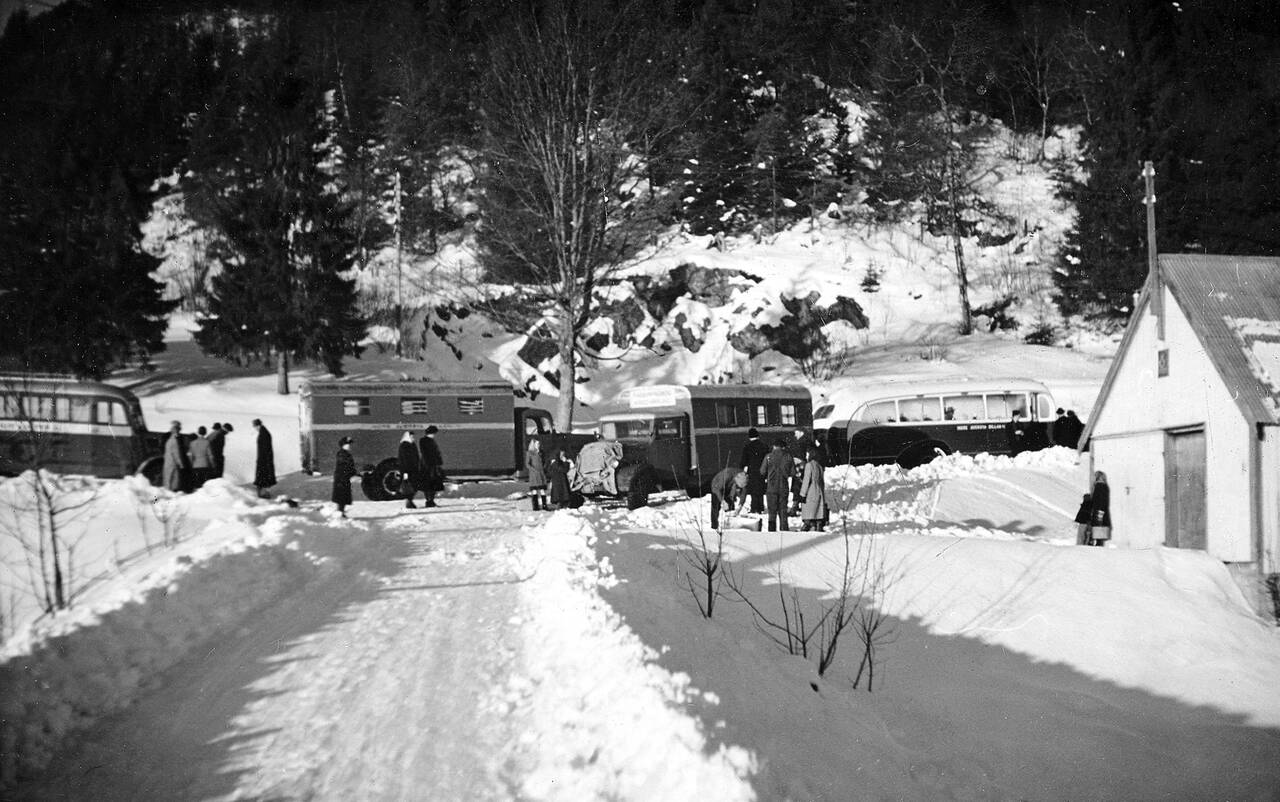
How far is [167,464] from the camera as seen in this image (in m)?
7.25

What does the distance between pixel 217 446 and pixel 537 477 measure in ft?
29.5

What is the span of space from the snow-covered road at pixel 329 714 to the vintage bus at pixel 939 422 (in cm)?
1869

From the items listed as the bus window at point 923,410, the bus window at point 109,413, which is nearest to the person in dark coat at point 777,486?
the bus window at point 109,413

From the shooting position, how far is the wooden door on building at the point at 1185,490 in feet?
44.0

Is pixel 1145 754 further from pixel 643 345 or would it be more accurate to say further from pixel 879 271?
pixel 879 271

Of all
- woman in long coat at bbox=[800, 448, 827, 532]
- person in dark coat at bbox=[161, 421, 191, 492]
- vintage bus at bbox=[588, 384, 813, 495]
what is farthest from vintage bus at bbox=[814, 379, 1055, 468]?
person in dark coat at bbox=[161, 421, 191, 492]

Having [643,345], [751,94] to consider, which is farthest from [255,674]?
[751,94]

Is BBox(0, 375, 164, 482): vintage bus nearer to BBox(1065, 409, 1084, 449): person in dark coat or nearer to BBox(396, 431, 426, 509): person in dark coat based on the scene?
BBox(396, 431, 426, 509): person in dark coat

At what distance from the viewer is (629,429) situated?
20188 millimetres

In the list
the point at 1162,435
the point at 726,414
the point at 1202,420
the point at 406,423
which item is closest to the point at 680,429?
the point at 726,414

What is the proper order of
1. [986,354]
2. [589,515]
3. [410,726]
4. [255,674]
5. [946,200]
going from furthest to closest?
[946,200] → [986,354] → [589,515] → [255,674] → [410,726]

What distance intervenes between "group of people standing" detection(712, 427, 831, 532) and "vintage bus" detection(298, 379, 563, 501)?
24.1 ft

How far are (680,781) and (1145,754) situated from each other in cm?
528

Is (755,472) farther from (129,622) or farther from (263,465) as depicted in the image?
(129,622)
